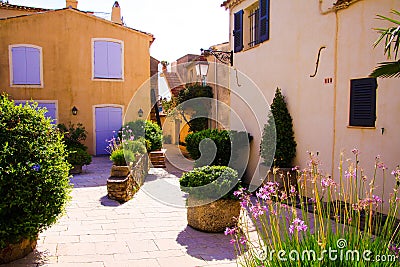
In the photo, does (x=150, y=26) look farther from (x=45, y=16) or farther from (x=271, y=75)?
(x=271, y=75)

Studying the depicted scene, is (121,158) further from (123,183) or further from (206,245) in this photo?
(206,245)

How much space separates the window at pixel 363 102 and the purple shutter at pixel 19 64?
1387 centimetres

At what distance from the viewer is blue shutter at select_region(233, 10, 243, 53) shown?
424 inches

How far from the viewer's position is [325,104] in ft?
24.1

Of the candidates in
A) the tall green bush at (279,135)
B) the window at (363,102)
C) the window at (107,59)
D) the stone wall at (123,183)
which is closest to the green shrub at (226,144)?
the tall green bush at (279,135)

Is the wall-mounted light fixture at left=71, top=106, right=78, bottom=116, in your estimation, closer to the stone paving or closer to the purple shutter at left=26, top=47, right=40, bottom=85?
the purple shutter at left=26, top=47, right=40, bottom=85

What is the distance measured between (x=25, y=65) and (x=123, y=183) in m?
10.1

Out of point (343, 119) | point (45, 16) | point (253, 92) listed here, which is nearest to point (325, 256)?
point (343, 119)

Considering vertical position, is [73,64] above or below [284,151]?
above

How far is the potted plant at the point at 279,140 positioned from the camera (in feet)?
27.5

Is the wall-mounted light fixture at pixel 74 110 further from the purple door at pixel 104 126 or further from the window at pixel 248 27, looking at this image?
the window at pixel 248 27

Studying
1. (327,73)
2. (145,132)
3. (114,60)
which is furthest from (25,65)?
(327,73)

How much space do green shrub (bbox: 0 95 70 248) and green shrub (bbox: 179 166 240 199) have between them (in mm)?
2146

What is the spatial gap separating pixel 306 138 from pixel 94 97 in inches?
439
